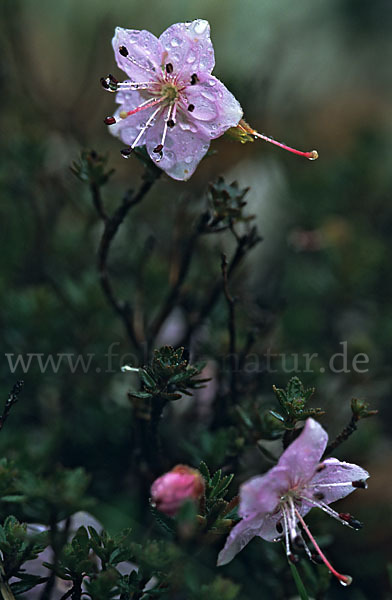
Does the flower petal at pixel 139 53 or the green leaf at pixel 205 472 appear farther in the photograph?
the flower petal at pixel 139 53

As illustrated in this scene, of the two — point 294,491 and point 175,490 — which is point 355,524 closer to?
point 294,491

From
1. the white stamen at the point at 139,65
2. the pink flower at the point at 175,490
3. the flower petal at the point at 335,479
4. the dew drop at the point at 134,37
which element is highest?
the dew drop at the point at 134,37

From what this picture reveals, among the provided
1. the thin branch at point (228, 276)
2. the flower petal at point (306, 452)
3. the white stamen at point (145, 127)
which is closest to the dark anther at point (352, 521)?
the flower petal at point (306, 452)

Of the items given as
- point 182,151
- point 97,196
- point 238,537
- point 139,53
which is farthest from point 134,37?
point 238,537

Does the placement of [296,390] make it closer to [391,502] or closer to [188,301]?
[188,301]

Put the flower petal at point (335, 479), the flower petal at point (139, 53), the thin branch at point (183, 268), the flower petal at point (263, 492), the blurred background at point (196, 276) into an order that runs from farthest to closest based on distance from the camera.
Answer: the blurred background at point (196, 276) < the thin branch at point (183, 268) < the flower petal at point (139, 53) < the flower petal at point (335, 479) < the flower petal at point (263, 492)

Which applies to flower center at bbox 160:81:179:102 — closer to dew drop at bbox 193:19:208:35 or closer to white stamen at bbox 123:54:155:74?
white stamen at bbox 123:54:155:74

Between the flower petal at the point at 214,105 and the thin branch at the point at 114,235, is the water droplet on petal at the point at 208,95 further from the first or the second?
the thin branch at the point at 114,235
